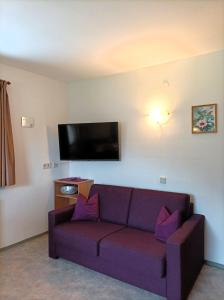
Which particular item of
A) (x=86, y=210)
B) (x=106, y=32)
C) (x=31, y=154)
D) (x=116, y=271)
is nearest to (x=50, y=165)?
(x=31, y=154)

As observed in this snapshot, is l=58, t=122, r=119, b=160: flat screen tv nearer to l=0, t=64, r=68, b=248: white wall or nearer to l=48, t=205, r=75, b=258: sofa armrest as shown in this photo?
l=0, t=64, r=68, b=248: white wall

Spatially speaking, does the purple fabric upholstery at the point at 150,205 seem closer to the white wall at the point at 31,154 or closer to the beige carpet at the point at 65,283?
the beige carpet at the point at 65,283

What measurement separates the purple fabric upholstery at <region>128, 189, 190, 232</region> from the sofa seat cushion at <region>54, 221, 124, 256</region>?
10.1 inches

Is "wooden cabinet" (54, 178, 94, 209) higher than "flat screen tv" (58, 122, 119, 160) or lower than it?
lower

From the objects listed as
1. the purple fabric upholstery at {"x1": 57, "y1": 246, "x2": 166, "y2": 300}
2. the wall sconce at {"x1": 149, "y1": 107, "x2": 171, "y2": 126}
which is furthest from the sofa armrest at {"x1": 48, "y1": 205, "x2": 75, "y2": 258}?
the wall sconce at {"x1": 149, "y1": 107, "x2": 171, "y2": 126}

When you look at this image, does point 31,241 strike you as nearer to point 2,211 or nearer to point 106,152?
point 2,211

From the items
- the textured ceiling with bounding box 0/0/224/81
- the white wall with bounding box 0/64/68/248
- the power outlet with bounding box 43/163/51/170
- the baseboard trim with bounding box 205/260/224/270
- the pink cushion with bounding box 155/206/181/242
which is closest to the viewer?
the textured ceiling with bounding box 0/0/224/81

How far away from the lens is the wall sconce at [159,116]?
10.6 ft

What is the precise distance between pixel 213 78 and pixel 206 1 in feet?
3.79

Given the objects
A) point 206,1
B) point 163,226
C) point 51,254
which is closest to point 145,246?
point 163,226

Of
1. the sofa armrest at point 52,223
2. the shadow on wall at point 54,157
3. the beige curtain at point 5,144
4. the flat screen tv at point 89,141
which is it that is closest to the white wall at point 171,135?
the flat screen tv at point 89,141

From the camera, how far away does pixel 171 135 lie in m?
3.19

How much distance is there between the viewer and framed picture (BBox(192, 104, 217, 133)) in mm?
2855

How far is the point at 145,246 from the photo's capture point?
2424mm
